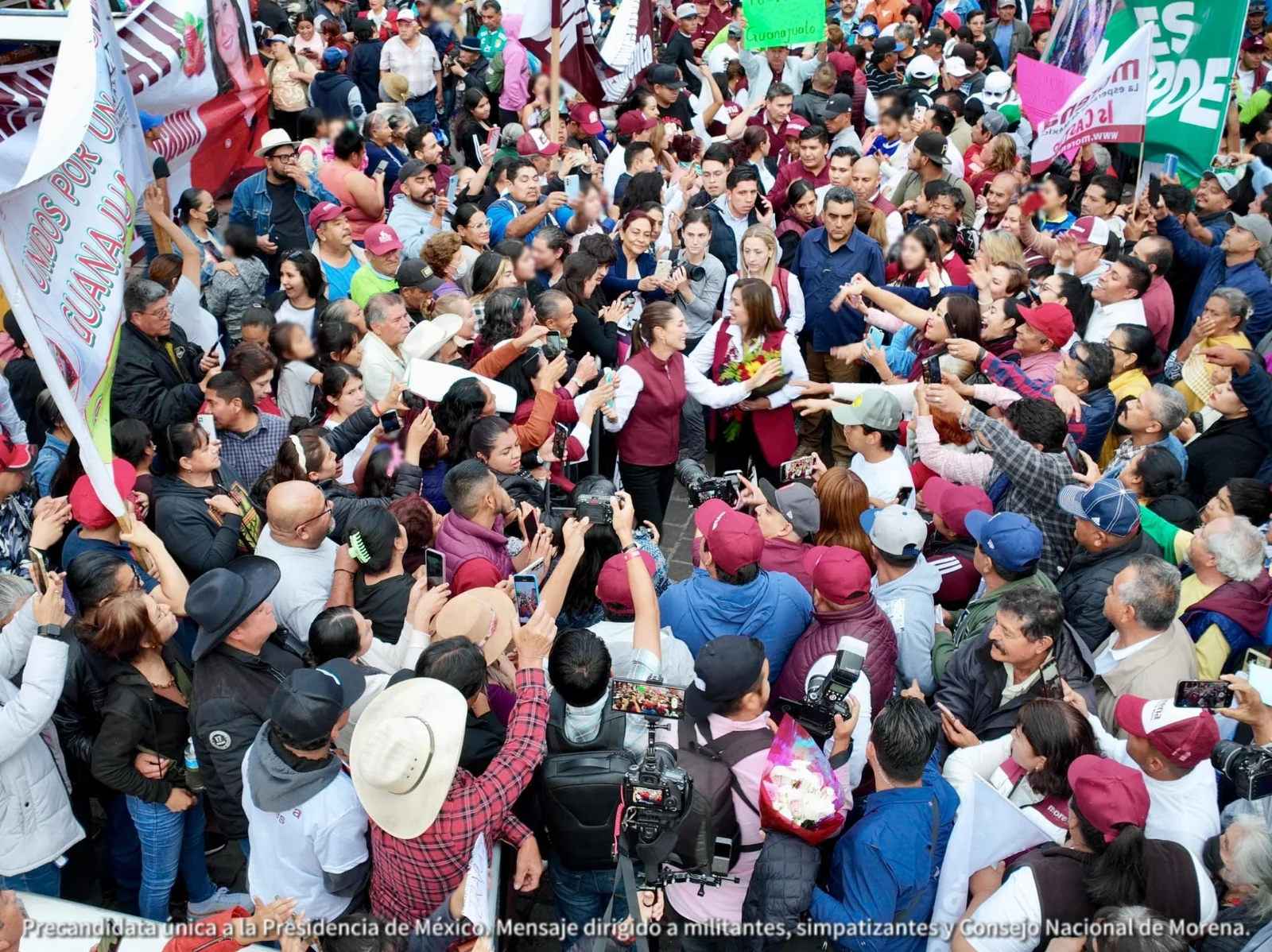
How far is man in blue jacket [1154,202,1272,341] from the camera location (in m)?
7.05

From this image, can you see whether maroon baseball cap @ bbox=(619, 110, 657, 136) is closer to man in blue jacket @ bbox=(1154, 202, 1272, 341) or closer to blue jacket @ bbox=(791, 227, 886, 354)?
blue jacket @ bbox=(791, 227, 886, 354)

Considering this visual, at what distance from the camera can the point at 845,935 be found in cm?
311

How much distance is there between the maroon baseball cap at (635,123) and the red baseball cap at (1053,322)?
4892 mm

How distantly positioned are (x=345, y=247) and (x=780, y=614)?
4002 mm

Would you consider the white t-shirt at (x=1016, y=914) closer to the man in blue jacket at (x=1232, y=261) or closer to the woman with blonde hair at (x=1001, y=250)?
the woman with blonde hair at (x=1001, y=250)

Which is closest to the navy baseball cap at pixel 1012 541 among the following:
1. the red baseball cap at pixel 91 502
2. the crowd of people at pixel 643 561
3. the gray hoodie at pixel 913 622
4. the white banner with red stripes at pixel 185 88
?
the crowd of people at pixel 643 561

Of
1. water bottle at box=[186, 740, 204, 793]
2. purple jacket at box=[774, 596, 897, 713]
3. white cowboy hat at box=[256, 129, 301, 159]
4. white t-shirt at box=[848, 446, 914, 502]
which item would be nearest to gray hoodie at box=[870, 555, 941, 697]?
purple jacket at box=[774, 596, 897, 713]

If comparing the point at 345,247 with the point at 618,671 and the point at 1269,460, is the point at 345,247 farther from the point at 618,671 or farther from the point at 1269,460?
the point at 1269,460

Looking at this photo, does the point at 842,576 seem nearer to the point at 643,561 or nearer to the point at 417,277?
the point at 643,561

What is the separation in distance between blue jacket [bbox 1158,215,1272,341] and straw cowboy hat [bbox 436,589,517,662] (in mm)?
5585

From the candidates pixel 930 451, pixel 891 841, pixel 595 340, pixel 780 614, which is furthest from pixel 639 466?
pixel 891 841

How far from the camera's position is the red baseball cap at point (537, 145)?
8.77 meters

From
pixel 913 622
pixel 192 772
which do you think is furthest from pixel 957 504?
pixel 192 772

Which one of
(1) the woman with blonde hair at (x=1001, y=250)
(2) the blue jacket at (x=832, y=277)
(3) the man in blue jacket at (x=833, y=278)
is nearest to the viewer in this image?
(1) the woman with blonde hair at (x=1001, y=250)
